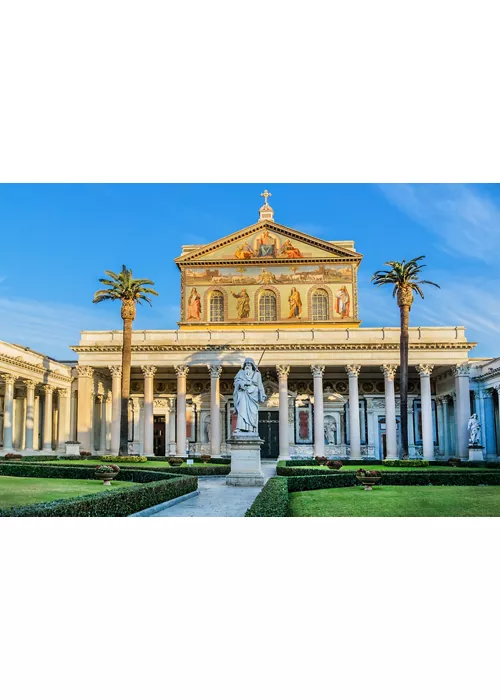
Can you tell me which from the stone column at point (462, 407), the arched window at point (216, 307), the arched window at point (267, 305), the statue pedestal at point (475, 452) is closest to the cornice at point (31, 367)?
the arched window at point (216, 307)

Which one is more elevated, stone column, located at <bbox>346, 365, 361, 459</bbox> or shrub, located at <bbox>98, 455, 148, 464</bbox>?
stone column, located at <bbox>346, 365, 361, 459</bbox>

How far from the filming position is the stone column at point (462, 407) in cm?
3741

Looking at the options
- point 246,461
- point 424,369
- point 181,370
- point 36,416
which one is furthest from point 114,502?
point 36,416

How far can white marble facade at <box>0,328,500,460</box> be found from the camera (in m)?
39.0

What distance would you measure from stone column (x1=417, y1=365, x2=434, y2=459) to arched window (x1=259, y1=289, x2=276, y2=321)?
10.5 m

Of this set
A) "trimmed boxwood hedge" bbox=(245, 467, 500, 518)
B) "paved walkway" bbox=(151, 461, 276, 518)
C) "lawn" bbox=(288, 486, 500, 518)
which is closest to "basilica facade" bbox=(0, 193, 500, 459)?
"trimmed boxwood hedge" bbox=(245, 467, 500, 518)

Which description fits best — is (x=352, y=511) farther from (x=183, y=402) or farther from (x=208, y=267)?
(x=208, y=267)

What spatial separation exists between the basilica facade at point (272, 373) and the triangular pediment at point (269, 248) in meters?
0.08

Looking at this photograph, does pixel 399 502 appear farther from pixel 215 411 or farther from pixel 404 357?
pixel 215 411

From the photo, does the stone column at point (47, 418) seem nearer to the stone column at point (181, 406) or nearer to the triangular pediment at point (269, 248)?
the stone column at point (181, 406)

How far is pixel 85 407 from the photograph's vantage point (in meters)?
40.0

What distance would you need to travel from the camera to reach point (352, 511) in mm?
14008

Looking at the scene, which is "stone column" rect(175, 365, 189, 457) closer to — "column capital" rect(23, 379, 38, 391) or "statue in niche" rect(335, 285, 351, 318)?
"column capital" rect(23, 379, 38, 391)

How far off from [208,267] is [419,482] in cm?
2743
